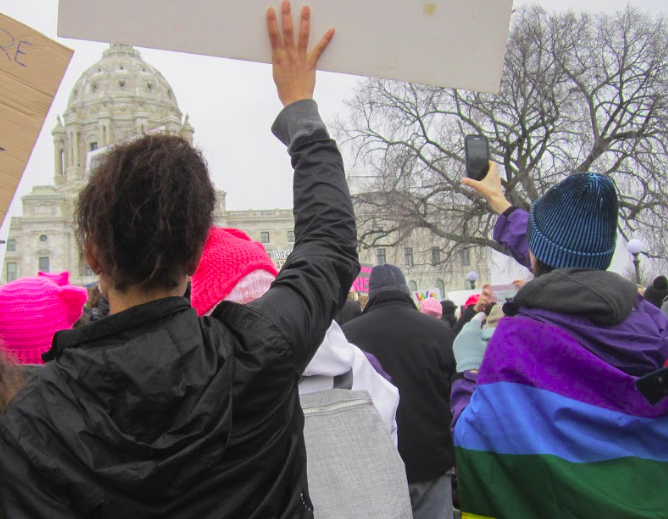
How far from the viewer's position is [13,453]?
38.5 inches

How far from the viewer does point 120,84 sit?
267ft

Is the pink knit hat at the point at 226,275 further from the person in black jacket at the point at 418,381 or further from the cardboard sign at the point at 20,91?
the person in black jacket at the point at 418,381

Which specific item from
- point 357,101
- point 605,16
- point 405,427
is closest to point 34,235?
point 357,101

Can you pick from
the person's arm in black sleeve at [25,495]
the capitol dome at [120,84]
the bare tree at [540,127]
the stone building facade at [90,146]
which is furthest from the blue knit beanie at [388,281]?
the capitol dome at [120,84]

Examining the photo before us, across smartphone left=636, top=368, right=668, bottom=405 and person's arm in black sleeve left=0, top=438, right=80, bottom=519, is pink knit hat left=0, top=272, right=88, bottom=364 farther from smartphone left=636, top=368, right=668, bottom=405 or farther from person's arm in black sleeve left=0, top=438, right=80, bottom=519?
smartphone left=636, top=368, right=668, bottom=405

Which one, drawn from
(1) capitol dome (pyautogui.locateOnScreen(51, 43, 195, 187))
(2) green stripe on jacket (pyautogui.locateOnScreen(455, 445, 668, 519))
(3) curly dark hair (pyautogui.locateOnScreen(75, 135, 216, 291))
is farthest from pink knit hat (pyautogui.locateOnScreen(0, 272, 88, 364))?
(1) capitol dome (pyautogui.locateOnScreen(51, 43, 195, 187))

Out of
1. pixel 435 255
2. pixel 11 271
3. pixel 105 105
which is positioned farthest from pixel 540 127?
pixel 105 105

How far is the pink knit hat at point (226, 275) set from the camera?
1.79 metres

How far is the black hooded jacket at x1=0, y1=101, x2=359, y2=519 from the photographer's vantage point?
3.19 ft

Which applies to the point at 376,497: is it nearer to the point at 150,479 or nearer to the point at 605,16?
the point at 150,479

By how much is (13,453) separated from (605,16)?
19672mm

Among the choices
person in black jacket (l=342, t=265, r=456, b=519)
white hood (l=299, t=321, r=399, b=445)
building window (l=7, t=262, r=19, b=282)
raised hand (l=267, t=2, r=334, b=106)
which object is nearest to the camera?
raised hand (l=267, t=2, r=334, b=106)

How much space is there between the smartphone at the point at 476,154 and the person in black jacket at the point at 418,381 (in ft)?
4.56

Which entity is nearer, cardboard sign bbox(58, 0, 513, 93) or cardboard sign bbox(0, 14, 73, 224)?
cardboard sign bbox(58, 0, 513, 93)
